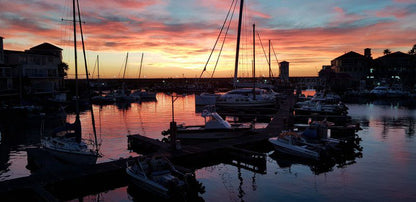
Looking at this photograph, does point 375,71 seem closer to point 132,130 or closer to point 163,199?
point 132,130

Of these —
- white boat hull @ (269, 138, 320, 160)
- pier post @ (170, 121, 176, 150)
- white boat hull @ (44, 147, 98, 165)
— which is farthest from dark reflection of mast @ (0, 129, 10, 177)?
white boat hull @ (269, 138, 320, 160)

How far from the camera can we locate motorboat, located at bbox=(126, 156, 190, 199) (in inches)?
627

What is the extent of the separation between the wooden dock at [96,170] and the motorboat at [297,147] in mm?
2410

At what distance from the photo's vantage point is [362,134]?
36.4 m

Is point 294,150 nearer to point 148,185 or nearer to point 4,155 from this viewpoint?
point 148,185

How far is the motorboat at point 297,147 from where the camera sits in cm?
2447

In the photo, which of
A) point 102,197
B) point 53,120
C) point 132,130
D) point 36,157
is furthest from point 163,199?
point 53,120

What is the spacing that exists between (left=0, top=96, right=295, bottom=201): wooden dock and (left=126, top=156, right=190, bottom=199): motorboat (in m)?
1.77

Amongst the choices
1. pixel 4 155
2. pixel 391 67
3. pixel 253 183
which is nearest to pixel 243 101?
pixel 253 183

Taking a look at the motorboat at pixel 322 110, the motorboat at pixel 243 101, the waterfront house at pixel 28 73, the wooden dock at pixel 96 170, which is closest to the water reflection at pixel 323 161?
the wooden dock at pixel 96 170

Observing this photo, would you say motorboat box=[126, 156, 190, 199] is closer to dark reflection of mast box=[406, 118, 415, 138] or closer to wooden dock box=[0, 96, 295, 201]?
wooden dock box=[0, 96, 295, 201]

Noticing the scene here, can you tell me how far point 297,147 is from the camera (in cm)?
2542

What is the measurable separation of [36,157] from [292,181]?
1824 centimetres

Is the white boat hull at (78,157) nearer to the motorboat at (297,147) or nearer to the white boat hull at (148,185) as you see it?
the white boat hull at (148,185)
